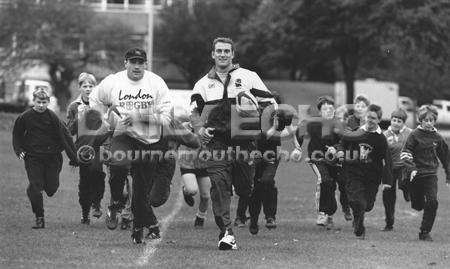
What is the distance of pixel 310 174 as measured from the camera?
2841 centimetres

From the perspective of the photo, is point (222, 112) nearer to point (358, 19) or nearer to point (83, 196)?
point (83, 196)

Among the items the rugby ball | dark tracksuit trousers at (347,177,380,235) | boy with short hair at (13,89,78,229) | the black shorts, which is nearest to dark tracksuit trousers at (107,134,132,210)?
the rugby ball

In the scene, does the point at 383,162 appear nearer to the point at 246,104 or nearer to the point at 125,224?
the point at 246,104

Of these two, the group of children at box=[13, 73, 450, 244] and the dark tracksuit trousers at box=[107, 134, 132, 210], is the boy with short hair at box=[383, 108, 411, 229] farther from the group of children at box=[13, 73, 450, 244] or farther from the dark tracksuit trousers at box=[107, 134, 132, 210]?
the dark tracksuit trousers at box=[107, 134, 132, 210]

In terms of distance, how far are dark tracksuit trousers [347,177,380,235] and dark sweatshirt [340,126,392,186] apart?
5 centimetres

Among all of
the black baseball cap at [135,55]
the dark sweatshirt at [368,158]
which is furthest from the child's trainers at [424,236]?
the black baseball cap at [135,55]

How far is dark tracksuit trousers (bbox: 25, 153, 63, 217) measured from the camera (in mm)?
13227

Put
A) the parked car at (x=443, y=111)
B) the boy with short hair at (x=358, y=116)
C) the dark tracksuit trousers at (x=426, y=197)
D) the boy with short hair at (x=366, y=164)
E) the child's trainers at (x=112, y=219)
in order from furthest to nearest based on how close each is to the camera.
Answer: the parked car at (x=443, y=111)
the boy with short hair at (x=358, y=116)
the dark tracksuit trousers at (x=426, y=197)
the boy with short hair at (x=366, y=164)
the child's trainers at (x=112, y=219)

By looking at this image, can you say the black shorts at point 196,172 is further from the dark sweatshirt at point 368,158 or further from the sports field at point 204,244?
the dark sweatshirt at point 368,158

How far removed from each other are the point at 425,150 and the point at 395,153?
166cm

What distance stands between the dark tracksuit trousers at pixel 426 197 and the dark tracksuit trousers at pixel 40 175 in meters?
4.75

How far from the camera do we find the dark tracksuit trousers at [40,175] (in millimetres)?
13227

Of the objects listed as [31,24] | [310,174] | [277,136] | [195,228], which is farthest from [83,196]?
[31,24]

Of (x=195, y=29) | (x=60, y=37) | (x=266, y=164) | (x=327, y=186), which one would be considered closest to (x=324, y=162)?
(x=327, y=186)
